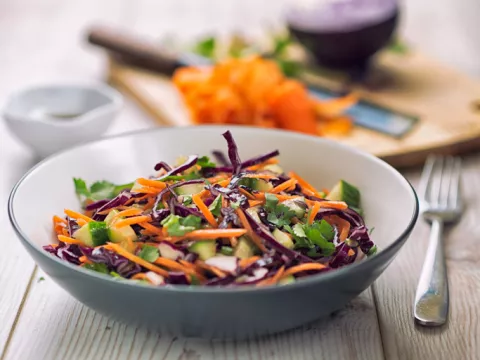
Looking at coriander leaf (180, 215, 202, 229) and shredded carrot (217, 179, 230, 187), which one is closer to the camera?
coriander leaf (180, 215, 202, 229)

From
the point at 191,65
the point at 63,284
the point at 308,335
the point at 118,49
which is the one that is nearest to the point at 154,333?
the point at 63,284

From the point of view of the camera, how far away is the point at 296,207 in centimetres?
209

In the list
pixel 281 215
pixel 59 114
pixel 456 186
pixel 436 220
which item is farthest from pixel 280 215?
pixel 59 114

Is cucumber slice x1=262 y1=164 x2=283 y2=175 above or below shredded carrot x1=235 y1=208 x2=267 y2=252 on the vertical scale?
below

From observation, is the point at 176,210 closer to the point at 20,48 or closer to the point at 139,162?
the point at 139,162

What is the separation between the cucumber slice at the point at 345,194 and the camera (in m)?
2.35

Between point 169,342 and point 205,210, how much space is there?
36 cm

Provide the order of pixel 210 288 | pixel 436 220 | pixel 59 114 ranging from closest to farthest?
pixel 210 288 < pixel 436 220 < pixel 59 114

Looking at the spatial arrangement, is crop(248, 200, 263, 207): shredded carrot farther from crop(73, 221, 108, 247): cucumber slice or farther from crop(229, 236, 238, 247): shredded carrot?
crop(73, 221, 108, 247): cucumber slice

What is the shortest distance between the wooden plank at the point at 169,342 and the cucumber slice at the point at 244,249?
0.24m

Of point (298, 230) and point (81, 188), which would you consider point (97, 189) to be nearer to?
point (81, 188)

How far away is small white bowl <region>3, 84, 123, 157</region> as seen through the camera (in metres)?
3.15

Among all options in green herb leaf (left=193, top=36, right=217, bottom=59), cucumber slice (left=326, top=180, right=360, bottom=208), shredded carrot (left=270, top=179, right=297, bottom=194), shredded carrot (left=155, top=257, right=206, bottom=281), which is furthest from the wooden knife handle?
shredded carrot (left=155, top=257, right=206, bottom=281)

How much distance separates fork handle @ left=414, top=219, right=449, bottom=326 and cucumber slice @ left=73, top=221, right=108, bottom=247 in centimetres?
88
